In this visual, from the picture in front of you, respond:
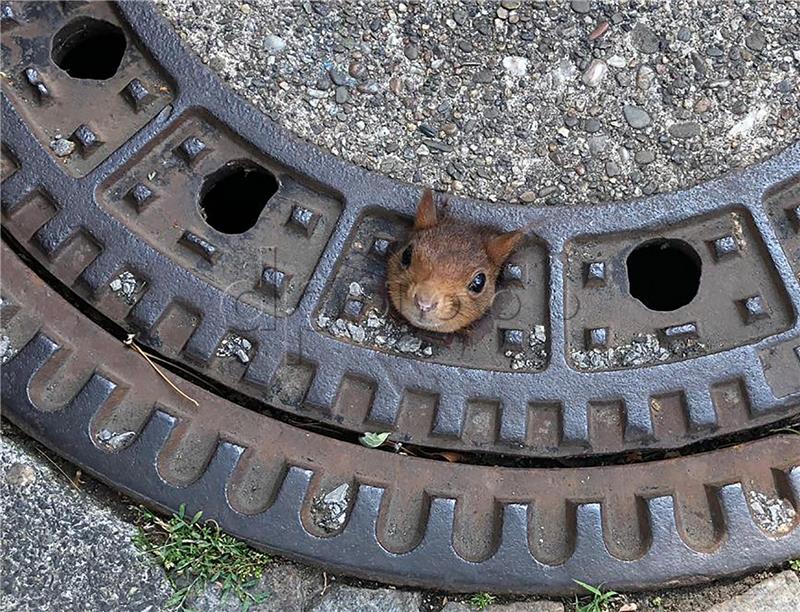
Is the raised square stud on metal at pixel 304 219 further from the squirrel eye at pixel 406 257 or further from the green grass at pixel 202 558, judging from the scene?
the green grass at pixel 202 558

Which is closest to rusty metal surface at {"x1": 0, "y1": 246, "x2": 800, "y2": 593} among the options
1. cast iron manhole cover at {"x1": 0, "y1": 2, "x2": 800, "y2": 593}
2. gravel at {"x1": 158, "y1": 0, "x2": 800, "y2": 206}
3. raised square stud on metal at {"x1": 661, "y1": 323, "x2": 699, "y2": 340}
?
cast iron manhole cover at {"x1": 0, "y1": 2, "x2": 800, "y2": 593}

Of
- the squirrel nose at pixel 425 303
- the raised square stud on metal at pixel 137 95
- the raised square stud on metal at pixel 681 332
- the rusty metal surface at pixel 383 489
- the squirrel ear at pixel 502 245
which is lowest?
the rusty metal surface at pixel 383 489

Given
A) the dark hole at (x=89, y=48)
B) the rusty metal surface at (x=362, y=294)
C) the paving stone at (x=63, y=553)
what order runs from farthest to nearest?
the dark hole at (x=89, y=48)
the rusty metal surface at (x=362, y=294)
the paving stone at (x=63, y=553)

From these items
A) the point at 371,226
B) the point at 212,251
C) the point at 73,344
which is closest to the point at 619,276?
the point at 371,226

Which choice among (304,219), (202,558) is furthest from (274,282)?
(202,558)

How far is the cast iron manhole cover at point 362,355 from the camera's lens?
1891mm

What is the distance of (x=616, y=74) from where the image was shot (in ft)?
6.70

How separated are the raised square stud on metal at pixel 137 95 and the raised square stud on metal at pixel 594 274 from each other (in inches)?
41.8

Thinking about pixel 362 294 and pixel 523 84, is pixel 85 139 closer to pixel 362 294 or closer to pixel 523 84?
pixel 362 294

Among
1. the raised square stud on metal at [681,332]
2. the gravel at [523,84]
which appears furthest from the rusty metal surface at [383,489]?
the gravel at [523,84]

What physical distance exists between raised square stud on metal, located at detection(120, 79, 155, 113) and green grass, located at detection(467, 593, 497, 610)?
4.31ft

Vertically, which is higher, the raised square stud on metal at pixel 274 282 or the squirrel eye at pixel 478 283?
the squirrel eye at pixel 478 283

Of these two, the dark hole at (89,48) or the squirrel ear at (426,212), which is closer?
the squirrel ear at (426,212)

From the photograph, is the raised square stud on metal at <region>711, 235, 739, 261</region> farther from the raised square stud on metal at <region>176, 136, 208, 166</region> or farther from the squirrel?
the raised square stud on metal at <region>176, 136, 208, 166</region>
